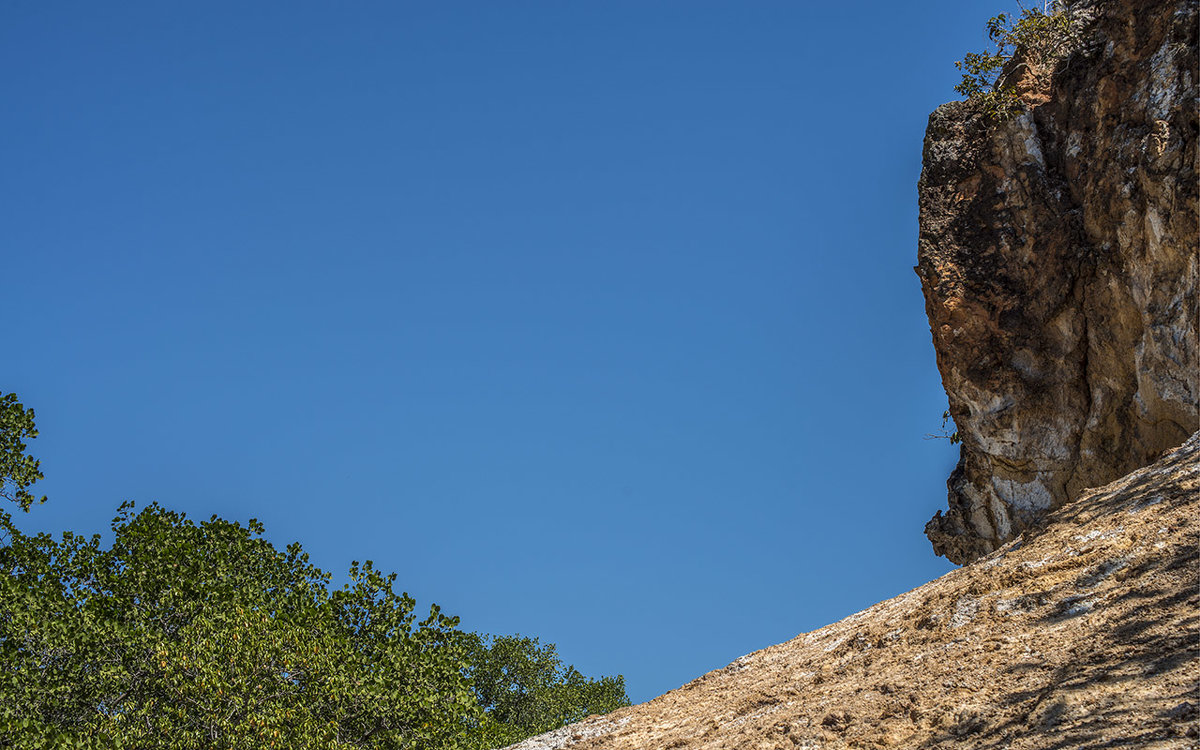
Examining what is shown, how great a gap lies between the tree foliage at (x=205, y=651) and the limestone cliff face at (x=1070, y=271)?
12675mm

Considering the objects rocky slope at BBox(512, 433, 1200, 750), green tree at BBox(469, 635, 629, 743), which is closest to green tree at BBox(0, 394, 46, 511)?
rocky slope at BBox(512, 433, 1200, 750)

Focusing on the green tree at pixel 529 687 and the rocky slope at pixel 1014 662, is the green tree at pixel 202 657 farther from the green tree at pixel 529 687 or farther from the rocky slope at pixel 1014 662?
the green tree at pixel 529 687

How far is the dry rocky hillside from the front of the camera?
9219 mm

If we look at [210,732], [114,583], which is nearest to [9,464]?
[114,583]

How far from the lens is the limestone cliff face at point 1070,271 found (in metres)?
17.4

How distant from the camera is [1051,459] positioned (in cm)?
2155

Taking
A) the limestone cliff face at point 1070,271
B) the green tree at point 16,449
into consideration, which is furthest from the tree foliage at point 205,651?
the limestone cliff face at point 1070,271

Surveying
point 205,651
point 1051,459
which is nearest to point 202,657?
point 205,651

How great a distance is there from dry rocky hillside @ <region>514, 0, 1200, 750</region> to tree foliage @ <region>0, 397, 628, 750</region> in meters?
4.52

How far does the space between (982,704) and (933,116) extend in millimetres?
17536

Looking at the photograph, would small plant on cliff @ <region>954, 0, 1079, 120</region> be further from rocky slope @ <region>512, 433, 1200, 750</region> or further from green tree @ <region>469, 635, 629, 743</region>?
green tree @ <region>469, 635, 629, 743</region>

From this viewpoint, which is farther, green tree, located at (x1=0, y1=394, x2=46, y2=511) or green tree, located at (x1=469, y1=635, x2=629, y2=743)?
green tree, located at (x1=469, y1=635, x2=629, y2=743)

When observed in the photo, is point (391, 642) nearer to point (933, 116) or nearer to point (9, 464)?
point (9, 464)

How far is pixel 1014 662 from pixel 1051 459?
12825mm
